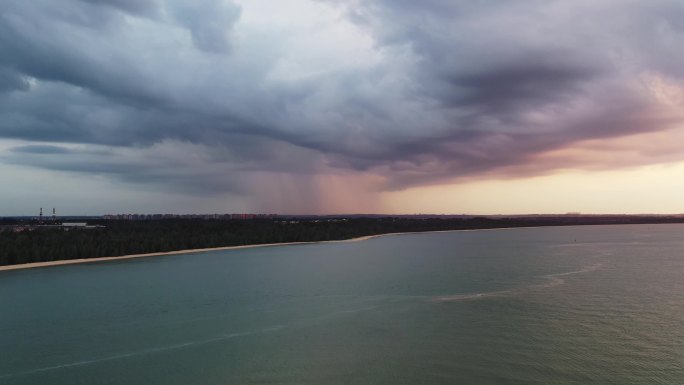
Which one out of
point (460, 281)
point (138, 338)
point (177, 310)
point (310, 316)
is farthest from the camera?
point (460, 281)

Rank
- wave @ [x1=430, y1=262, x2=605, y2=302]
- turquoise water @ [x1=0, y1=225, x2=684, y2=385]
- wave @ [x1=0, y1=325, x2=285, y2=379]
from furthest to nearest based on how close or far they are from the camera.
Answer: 1. wave @ [x1=430, y1=262, x2=605, y2=302]
2. wave @ [x1=0, y1=325, x2=285, y2=379]
3. turquoise water @ [x1=0, y1=225, x2=684, y2=385]

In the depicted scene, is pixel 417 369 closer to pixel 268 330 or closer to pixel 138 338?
pixel 268 330

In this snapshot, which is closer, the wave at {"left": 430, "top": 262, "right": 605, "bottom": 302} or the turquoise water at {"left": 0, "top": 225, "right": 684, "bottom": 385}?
the turquoise water at {"left": 0, "top": 225, "right": 684, "bottom": 385}

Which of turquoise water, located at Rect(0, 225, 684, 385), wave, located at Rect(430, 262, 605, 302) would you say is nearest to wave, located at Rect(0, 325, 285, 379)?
turquoise water, located at Rect(0, 225, 684, 385)

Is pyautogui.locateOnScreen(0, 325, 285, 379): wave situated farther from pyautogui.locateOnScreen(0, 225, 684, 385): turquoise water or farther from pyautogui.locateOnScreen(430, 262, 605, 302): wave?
pyautogui.locateOnScreen(430, 262, 605, 302): wave

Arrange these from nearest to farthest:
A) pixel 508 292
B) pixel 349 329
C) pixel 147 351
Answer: pixel 147 351 → pixel 349 329 → pixel 508 292

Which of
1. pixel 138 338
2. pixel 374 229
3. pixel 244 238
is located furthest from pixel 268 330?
pixel 374 229

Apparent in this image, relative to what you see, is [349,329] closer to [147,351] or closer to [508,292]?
[147,351]

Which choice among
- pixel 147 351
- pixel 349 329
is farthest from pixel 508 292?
pixel 147 351

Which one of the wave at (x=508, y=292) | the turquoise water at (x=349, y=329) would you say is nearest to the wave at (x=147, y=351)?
the turquoise water at (x=349, y=329)
